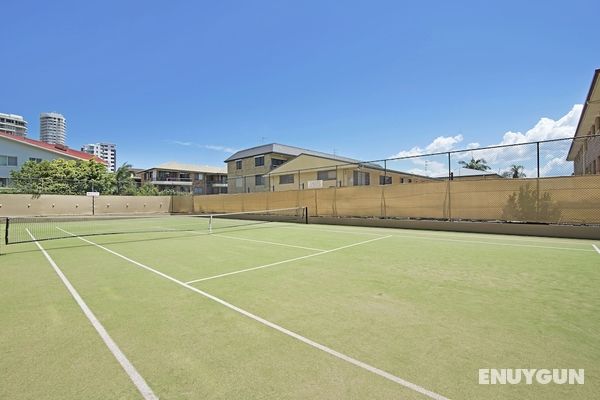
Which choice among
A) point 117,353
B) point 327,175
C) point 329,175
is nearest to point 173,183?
point 327,175

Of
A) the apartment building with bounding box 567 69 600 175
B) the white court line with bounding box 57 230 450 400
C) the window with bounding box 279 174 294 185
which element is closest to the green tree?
the window with bounding box 279 174 294 185

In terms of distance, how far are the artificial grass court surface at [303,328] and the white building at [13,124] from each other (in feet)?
533

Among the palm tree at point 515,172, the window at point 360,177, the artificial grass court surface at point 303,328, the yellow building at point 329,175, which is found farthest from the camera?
the window at point 360,177

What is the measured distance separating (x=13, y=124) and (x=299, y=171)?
533ft

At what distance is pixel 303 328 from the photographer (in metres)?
3.92

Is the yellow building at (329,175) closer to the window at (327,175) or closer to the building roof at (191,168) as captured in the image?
the window at (327,175)

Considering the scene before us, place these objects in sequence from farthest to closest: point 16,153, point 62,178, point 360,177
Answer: point 16,153, point 62,178, point 360,177

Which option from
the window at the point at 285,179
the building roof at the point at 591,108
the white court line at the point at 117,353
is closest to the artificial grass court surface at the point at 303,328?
the white court line at the point at 117,353

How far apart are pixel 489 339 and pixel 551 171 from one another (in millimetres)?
12989

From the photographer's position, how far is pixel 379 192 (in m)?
18.5

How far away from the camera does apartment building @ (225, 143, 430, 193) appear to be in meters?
30.6

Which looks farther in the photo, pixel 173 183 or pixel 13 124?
pixel 13 124

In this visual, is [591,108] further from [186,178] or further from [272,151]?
[186,178]

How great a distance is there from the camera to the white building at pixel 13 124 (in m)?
127
